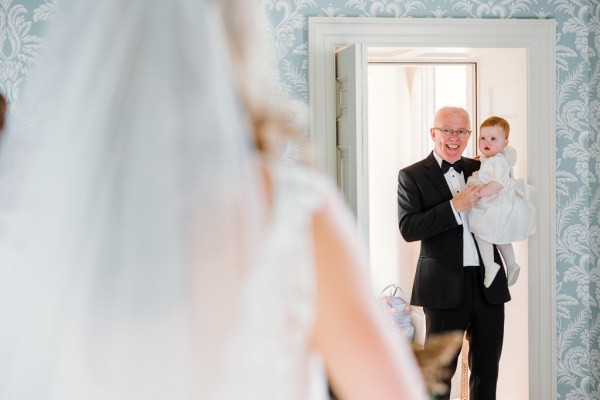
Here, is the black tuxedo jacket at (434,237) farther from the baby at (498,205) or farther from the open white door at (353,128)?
the open white door at (353,128)

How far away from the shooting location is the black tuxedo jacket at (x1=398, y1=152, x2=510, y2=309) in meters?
3.91

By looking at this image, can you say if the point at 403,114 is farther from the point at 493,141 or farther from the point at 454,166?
the point at 493,141

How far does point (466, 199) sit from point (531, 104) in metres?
0.60

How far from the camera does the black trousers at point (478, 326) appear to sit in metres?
3.93

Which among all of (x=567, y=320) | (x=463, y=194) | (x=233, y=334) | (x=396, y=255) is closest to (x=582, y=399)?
(x=567, y=320)

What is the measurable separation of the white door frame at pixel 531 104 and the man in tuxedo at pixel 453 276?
0.97 ft

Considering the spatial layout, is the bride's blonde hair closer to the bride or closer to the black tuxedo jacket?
the bride

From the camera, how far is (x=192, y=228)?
0.90 m

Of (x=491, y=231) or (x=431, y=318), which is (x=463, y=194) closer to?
(x=491, y=231)

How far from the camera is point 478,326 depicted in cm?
394

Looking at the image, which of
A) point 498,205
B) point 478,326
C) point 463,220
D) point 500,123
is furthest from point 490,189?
point 478,326

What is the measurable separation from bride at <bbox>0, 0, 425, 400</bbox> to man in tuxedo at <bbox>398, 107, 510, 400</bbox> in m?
2.99

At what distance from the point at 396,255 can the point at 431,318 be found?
172 cm

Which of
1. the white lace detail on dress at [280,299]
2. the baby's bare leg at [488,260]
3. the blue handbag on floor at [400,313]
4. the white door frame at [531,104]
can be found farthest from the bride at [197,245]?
the blue handbag on floor at [400,313]
